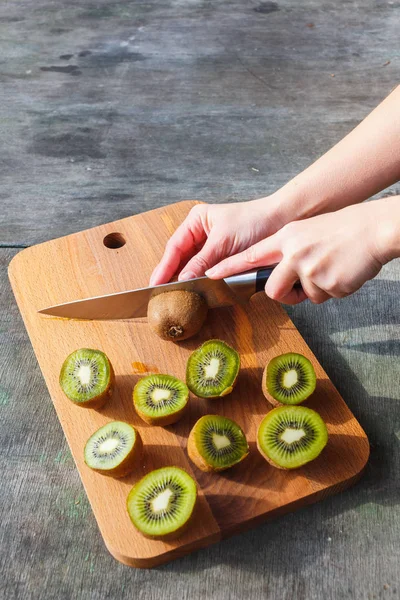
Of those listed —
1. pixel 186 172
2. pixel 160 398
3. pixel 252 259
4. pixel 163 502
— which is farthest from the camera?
pixel 186 172

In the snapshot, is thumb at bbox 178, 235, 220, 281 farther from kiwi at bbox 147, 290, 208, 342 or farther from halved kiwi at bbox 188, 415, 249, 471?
halved kiwi at bbox 188, 415, 249, 471

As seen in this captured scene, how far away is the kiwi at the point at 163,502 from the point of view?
1.53 metres

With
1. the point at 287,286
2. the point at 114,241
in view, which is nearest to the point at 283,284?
the point at 287,286

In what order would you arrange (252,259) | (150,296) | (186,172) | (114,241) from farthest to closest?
(186,172)
(114,241)
(150,296)
(252,259)

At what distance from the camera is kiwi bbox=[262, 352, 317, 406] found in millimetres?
1773

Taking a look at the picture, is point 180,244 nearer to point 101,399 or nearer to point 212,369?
point 212,369

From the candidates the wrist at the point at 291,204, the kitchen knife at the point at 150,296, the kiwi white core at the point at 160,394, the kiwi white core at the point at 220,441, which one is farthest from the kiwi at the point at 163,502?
the wrist at the point at 291,204

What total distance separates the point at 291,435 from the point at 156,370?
505 millimetres

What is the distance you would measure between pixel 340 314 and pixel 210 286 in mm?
513

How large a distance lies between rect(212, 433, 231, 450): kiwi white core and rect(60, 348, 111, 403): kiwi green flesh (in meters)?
0.36

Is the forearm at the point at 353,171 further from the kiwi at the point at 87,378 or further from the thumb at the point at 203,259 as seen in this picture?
the kiwi at the point at 87,378

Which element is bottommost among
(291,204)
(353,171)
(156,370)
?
(156,370)

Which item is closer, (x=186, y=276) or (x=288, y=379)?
(x=288, y=379)

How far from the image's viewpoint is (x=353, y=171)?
1.99 meters
